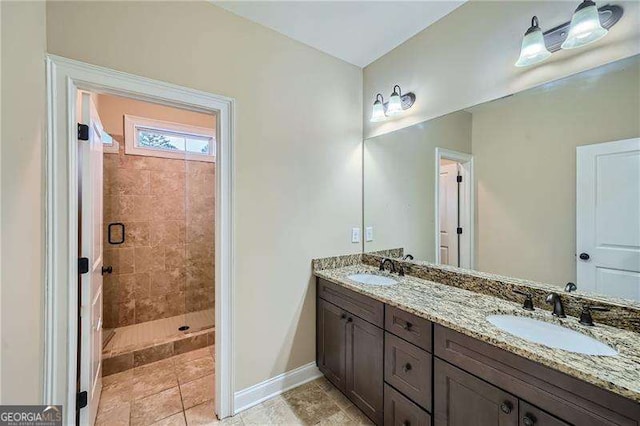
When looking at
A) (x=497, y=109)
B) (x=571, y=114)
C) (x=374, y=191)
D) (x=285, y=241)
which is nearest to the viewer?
(x=571, y=114)

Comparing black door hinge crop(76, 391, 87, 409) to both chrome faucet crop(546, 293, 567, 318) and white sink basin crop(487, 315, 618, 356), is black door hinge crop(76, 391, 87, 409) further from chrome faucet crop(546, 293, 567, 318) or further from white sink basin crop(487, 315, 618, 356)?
chrome faucet crop(546, 293, 567, 318)

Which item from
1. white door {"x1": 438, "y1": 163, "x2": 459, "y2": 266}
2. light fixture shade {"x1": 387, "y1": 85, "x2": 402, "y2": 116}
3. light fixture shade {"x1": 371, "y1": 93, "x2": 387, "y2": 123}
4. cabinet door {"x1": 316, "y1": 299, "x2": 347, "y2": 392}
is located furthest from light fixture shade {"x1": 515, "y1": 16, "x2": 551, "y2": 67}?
cabinet door {"x1": 316, "y1": 299, "x2": 347, "y2": 392}

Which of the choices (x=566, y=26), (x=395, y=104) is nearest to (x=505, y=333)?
(x=566, y=26)

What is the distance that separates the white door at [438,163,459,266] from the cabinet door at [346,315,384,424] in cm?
78

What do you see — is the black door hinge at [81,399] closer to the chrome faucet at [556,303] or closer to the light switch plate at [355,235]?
the light switch plate at [355,235]

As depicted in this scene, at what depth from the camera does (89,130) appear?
1.50 meters

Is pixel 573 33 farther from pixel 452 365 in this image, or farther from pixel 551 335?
pixel 452 365

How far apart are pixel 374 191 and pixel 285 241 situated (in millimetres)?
978

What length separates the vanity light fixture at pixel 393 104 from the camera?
211 cm

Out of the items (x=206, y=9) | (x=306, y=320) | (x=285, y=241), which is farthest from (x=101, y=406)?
(x=206, y=9)

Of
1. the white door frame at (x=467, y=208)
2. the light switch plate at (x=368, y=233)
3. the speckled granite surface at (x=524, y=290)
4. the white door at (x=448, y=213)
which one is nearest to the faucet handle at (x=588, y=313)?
the speckled granite surface at (x=524, y=290)

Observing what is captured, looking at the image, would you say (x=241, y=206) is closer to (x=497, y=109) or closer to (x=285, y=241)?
(x=285, y=241)

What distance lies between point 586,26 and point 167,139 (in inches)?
141

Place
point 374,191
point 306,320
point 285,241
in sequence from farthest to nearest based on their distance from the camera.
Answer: point 374,191
point 306,320
point 285,241
